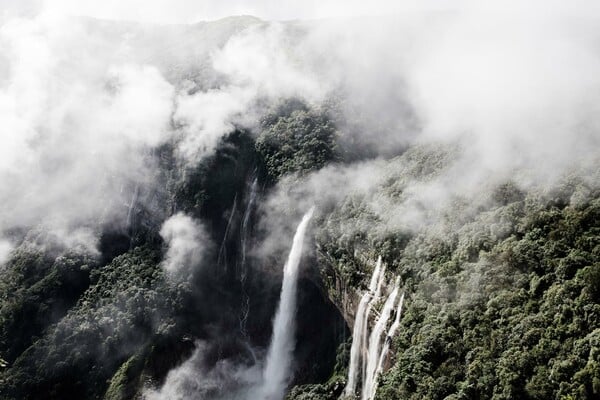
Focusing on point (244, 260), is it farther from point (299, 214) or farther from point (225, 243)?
point (299, 214)

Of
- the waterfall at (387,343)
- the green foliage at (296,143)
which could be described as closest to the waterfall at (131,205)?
the green foliage at (296,143)

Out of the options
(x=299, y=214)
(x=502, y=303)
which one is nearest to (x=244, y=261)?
(x=299, y=214)

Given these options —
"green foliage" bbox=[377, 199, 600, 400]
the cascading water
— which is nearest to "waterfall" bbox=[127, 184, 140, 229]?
the cascading water

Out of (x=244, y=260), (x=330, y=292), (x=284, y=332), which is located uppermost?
(x=244, y=260)

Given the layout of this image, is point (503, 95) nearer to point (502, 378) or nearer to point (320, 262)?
point (320, 262)

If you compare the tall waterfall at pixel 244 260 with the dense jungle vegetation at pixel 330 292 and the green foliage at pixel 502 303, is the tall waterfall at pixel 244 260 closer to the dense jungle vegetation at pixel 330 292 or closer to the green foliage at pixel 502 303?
the dense jungle vegetation at pixel 330 292
